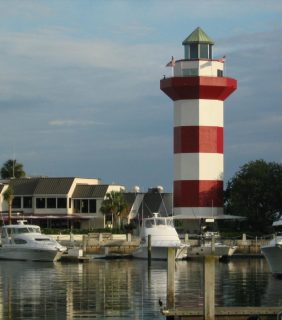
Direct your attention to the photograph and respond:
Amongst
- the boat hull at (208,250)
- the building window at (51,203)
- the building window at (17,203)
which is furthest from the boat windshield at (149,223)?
the building window at (17,203)

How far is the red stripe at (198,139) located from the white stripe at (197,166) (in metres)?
0.44

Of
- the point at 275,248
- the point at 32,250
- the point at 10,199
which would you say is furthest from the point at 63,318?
the point at 10,199

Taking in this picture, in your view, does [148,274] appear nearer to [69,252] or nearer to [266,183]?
[69,252]

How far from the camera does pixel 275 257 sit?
60000 millimetres

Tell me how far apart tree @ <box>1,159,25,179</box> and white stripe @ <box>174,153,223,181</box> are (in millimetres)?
32517

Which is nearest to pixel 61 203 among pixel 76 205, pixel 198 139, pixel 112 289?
pixel 76 205

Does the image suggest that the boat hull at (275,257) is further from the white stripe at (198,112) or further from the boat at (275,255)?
the white stripe at (198,112)

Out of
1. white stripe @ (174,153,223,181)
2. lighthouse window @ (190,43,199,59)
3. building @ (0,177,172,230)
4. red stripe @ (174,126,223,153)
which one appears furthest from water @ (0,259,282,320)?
building @ (0,177,172,230)

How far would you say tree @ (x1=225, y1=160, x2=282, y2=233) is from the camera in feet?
298

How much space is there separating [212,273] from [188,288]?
1679 cm

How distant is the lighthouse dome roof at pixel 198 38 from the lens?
90.8 m

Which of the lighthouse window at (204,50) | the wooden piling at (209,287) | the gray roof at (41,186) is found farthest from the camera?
the gray roof at (41,186)

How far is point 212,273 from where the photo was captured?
116 feet

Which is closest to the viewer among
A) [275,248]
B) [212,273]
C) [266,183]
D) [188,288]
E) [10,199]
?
[212,273]
